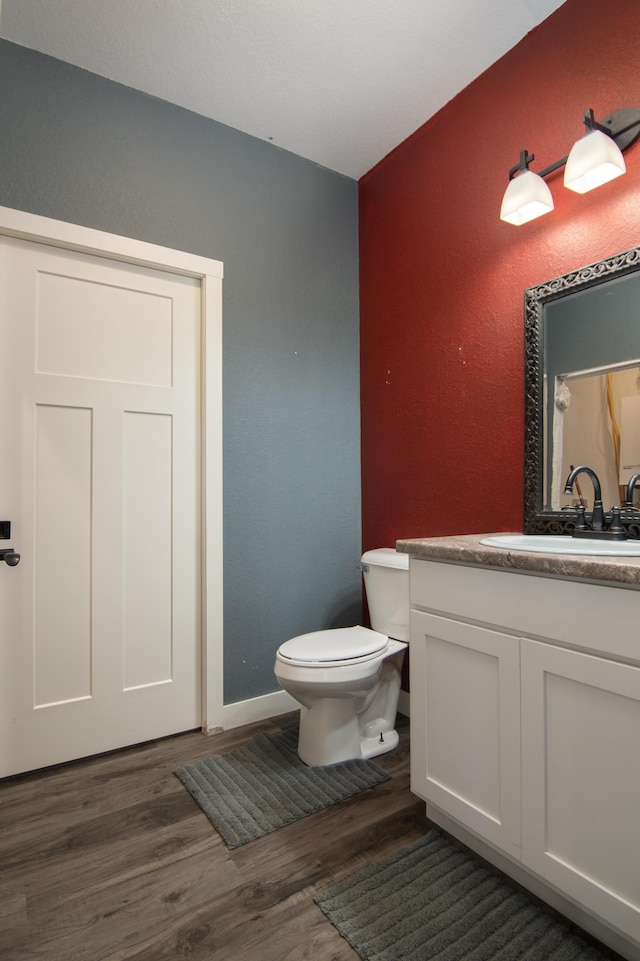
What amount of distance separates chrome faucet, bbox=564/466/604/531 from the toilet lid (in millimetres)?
814

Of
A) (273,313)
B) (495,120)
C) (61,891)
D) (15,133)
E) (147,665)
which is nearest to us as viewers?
(61,891)

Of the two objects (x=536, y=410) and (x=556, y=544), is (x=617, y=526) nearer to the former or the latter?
(x=556, y=544)

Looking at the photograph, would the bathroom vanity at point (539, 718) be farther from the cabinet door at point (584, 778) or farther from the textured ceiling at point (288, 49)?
the textured ceiling at point (288, 49)

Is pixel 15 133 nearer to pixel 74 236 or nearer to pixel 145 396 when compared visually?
pixel 74 236

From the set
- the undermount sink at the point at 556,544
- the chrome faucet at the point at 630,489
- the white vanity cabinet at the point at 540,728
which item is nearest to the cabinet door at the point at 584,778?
the white vanity cabinet at the point at 540,728

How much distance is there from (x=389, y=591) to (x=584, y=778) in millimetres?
1029

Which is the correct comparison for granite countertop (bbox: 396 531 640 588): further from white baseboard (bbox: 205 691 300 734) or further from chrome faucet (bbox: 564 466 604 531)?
white baseboard (bbox: 205 691 300 734)

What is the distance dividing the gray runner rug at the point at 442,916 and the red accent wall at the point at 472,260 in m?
1.06

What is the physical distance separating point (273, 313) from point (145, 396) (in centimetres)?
70

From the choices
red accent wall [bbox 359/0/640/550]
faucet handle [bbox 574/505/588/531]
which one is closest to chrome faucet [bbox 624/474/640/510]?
faucet handle [bbox 574/505/588/531]

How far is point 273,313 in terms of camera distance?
7.59 feet

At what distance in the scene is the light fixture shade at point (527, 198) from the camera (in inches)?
63.2

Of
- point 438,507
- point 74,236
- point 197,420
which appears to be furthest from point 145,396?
point 438,507

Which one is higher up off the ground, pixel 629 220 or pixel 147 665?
pixel 629 220
